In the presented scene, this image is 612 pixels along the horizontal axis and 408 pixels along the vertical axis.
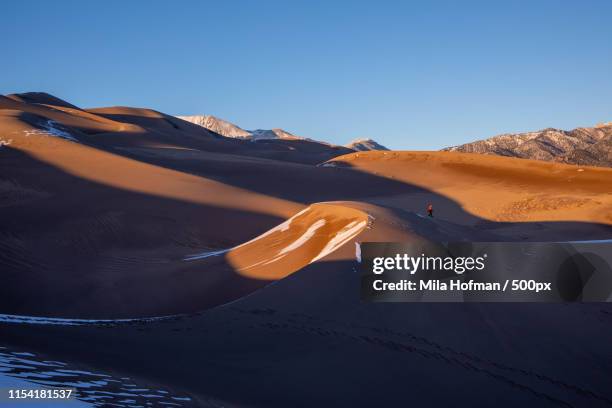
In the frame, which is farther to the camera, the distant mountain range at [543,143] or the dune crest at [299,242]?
the distant mountain range at [543,143]

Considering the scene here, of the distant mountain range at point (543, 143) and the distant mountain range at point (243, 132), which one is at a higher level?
the distant mountain range at point (243, 132)

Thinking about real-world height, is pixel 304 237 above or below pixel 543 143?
below

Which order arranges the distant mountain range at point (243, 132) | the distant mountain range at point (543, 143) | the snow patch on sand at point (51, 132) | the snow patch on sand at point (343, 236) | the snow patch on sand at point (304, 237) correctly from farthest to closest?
the distant mountain range at point (243, 132) → the distant mountain range at point (543, 143) → the snow patch on sand at point (51, 132) → the snow patch on sand at point (304, 237) → the snow patch on sand at point (343, 236)

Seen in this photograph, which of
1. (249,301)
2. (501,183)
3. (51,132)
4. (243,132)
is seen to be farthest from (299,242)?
(243,132)

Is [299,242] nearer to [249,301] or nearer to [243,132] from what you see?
[249,301]

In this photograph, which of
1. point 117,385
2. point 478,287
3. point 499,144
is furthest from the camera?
point 499,144

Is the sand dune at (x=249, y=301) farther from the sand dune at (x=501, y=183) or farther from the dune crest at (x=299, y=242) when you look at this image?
the sand dune at (x=501, y=183)

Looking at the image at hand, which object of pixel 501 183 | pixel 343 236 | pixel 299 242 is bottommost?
pixel 299 242

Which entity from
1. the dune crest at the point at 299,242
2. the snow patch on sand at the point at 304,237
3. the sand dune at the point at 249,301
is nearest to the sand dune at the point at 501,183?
the sand dune at the point at 249,301

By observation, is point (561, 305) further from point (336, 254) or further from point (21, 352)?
point (21, 352)

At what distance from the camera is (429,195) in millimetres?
26562

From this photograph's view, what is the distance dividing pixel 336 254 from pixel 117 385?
4.96 meters

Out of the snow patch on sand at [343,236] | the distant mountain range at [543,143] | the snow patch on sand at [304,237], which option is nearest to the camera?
the snow patch on sand at [343,236]

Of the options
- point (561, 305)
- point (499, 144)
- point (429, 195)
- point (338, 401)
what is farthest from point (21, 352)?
point (499, 144)
